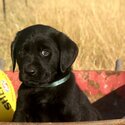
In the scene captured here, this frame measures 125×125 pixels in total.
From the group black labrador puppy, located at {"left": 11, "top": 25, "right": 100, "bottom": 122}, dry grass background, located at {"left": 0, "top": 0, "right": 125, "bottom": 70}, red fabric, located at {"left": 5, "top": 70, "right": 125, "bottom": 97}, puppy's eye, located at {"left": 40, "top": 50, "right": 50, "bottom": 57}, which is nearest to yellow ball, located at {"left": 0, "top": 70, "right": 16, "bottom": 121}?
black labrador puppy, located at {"left": 11, "top": 25, "right": 100, "bottom": 122}

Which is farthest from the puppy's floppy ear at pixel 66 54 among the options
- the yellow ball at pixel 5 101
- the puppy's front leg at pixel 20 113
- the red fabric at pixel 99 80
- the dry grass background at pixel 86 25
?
the dry grass background at pixel 86 25

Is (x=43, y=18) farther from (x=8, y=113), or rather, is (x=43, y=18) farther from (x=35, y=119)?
(x=35, y=119)

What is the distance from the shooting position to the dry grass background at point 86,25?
7031 mm

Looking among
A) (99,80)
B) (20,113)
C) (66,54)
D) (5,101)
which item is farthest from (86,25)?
(20,113)

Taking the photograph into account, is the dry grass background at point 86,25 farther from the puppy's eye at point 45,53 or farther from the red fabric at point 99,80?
the puppy's eye at point 45,53

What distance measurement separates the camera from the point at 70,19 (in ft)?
24.4

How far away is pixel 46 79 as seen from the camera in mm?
3451

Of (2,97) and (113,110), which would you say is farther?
(113,110)

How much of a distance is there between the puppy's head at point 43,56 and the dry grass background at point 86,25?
3.25 meters

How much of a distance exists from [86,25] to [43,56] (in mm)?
4018

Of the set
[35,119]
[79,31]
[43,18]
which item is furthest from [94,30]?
[35,119]

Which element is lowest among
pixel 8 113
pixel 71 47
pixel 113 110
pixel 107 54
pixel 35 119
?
pixel 107 54

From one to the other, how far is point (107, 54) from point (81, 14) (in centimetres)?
88

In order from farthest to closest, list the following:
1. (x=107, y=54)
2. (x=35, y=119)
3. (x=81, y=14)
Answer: (x=81, y=14) → (x=107, y=54) → (x=35, y=119)
